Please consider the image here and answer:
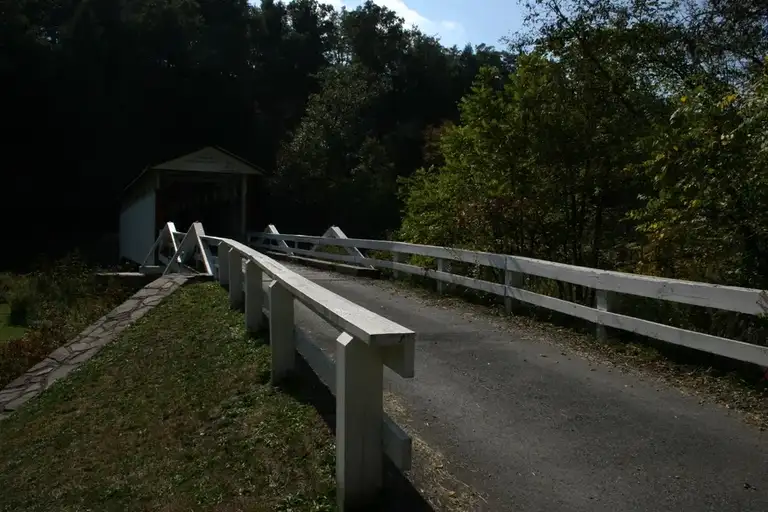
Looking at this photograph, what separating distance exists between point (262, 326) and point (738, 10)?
6.85 meters

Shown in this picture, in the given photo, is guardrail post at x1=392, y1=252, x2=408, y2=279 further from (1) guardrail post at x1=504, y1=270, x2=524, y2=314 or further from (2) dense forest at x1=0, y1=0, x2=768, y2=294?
(1) guardrail post at x1=504, y1=270, x2=524, y2=314

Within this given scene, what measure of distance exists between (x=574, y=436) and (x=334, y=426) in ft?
4.75

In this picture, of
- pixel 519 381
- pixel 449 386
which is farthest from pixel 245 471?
pixel 519 381

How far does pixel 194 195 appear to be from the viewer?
31531 mm

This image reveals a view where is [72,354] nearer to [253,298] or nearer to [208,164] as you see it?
[253,298]

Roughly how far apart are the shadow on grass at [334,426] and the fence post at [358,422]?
0.10 metres

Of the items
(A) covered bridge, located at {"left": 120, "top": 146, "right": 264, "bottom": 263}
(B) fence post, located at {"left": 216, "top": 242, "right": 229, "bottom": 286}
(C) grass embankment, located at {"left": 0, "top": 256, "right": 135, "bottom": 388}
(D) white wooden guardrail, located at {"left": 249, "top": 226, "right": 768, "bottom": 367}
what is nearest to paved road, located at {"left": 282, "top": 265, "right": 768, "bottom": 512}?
(D) white wooden guardrail, located at {"left": 249, "top": 226, "right": 768, "bottom": 367}

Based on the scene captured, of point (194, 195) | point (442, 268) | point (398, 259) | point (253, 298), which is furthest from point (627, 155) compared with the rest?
point (194, 195)

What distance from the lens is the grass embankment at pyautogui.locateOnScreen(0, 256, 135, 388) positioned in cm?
1004

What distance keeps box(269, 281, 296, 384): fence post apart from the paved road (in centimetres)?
81

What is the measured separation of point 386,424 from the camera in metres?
3.18

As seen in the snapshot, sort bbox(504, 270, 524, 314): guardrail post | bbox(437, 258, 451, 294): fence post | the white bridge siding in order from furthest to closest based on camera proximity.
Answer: the white bridge siding
bbox(437, 258, 451, 294): fence post
bbox(504, 270, 524, 314): guardrail post

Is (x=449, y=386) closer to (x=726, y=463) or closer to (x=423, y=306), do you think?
(x=726, y=463)

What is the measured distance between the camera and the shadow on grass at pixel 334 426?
127 inches
